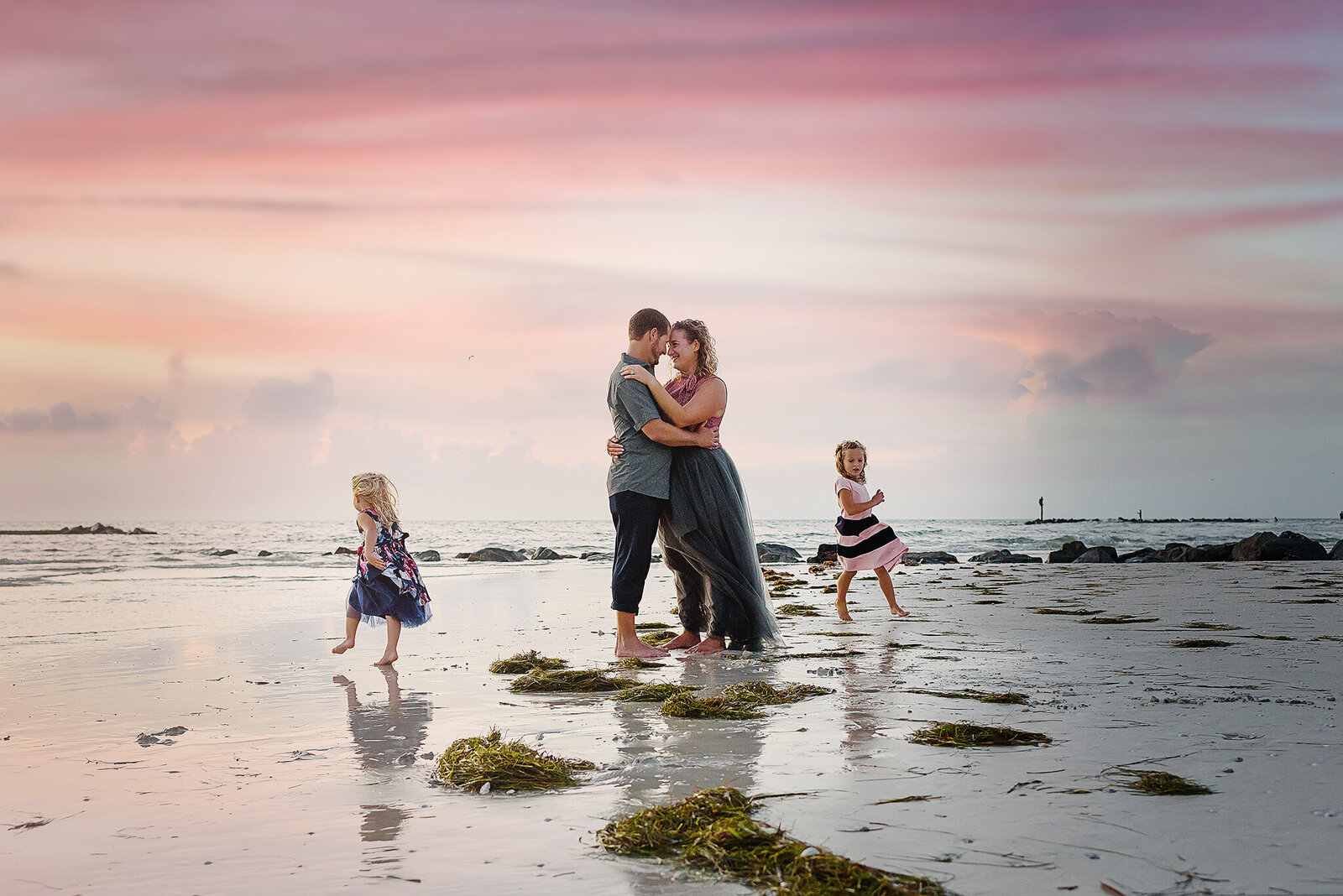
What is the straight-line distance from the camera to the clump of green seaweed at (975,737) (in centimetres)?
361

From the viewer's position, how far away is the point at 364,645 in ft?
25.6

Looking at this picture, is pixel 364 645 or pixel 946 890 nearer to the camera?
pixel 946 890

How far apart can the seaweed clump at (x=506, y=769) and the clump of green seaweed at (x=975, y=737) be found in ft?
4.43

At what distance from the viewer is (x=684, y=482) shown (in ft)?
23.1

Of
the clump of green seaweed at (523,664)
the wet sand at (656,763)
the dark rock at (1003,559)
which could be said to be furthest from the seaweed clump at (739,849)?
the dark rock at (1003,559)

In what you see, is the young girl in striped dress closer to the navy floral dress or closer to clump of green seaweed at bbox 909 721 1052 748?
the navy floral dress

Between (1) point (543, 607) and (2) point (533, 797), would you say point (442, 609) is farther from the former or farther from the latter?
(2) point (533, 797)

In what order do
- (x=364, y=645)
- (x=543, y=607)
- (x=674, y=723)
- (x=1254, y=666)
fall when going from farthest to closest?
(x=543, y=607), (x=364, y=645), (x=1254, y=666), (x=674, y=723)

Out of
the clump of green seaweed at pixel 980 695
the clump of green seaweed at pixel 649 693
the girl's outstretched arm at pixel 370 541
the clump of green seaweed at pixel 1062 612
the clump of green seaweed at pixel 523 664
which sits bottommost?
the clump of green seaweed at pixel 1062 612

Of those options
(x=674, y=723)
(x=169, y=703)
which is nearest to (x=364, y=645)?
(x=169, y=703)

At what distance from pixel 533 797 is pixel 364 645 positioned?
5253 millimetres

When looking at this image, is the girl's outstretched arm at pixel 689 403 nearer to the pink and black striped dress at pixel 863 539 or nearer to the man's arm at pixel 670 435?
the man's arm at pixel 670 435

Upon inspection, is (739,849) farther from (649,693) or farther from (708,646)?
(708,646)

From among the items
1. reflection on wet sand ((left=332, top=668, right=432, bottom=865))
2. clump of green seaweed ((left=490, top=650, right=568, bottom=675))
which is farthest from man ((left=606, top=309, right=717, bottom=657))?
reflection on wet sand ((left=332, top=668, right=432, bottom=865))
